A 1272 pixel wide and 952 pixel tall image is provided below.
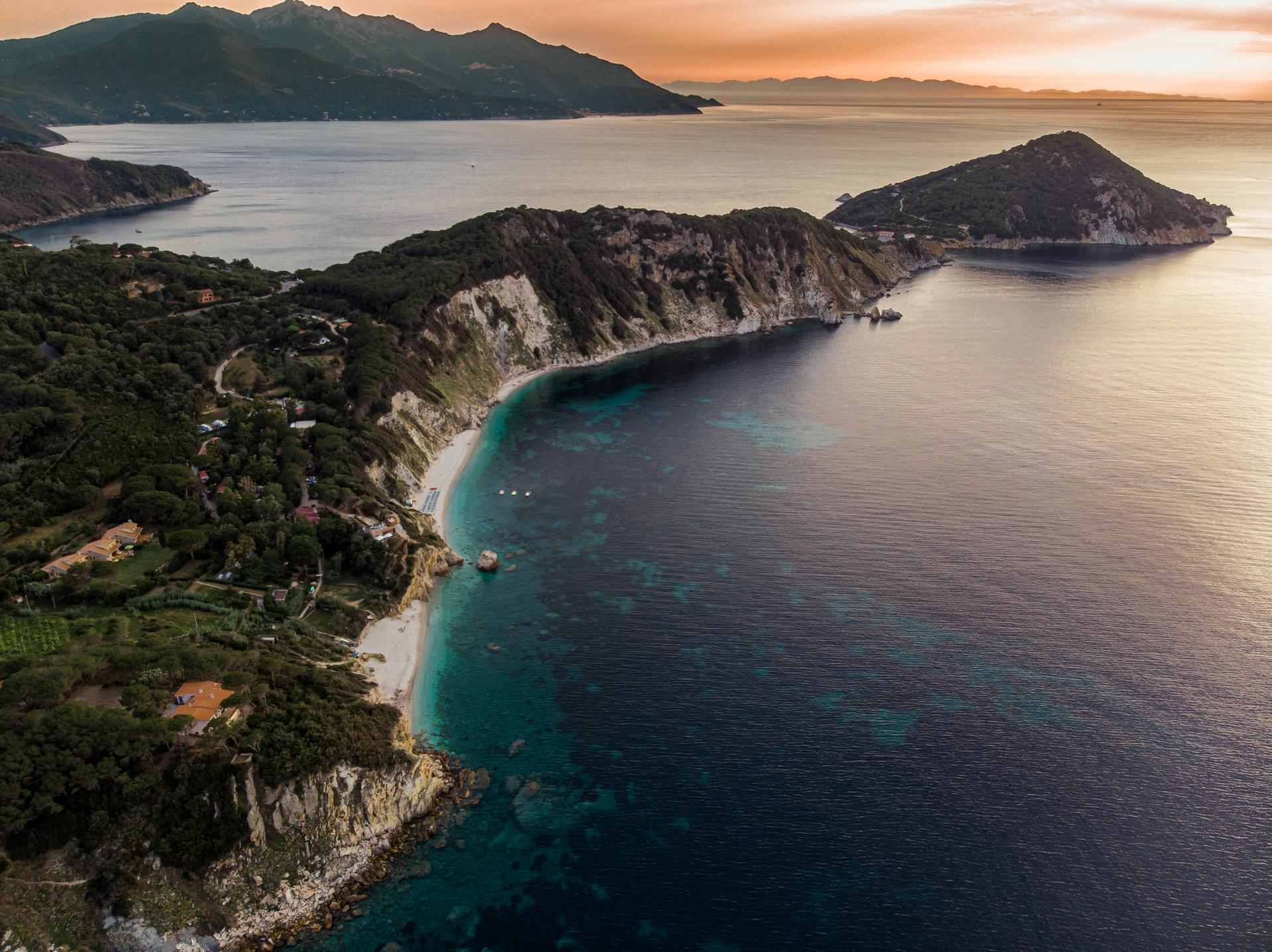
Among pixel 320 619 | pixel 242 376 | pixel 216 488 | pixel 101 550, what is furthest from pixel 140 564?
pixel 242 376

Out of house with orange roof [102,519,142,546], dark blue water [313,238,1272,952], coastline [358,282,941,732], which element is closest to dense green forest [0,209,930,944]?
house with orange roof [102,519,142,546]

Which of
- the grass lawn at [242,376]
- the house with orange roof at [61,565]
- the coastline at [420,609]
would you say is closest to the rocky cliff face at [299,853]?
the coastline at [420,609]

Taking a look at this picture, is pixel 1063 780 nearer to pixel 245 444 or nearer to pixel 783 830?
pixel 783 830

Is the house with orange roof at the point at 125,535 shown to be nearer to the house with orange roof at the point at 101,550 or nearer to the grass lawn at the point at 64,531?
the house with orange roof at the point at 101,550

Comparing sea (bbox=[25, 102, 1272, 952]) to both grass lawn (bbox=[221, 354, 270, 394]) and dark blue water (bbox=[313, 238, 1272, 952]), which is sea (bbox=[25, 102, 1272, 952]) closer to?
dark blue water (bbox=[313, 238, 1272, 952])

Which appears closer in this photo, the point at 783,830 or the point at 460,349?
the point at 783,830

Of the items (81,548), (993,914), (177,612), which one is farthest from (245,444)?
(993,914)
